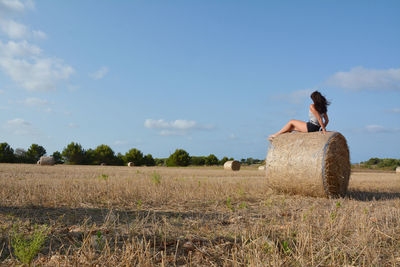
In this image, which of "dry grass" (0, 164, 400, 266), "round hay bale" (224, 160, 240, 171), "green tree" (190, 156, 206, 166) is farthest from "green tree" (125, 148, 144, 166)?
"dry grass" (0, 164, 400, 266)

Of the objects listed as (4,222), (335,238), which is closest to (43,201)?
(4,222)

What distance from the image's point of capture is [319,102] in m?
7.78

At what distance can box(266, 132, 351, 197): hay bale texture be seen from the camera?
7238 millimetres

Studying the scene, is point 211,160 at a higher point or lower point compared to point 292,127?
lower

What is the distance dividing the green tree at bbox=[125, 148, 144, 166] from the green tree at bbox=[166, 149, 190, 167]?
19.7 ft

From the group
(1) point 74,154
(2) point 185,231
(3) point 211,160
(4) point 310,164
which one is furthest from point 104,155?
(2) point 185,231

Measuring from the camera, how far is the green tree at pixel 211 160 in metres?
51.8

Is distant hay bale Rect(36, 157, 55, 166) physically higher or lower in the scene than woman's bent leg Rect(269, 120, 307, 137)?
lower

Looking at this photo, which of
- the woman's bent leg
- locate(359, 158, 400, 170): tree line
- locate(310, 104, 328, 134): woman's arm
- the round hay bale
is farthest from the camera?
locate(359, 158, 400, 170): tree line

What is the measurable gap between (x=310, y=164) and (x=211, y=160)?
147 ft

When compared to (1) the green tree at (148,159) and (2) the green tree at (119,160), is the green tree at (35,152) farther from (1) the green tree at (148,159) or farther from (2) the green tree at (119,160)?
(1) the green tree at (148,159)

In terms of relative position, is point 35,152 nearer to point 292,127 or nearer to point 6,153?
point 6,153

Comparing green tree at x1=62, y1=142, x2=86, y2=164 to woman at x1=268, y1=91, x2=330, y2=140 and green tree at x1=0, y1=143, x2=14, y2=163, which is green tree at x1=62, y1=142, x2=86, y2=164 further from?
woman at x1=268, y1=91, x2=330, y2=140

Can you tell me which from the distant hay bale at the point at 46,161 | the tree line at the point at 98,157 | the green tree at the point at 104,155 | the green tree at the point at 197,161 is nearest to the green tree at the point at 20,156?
the tree line at the point at 98,157
